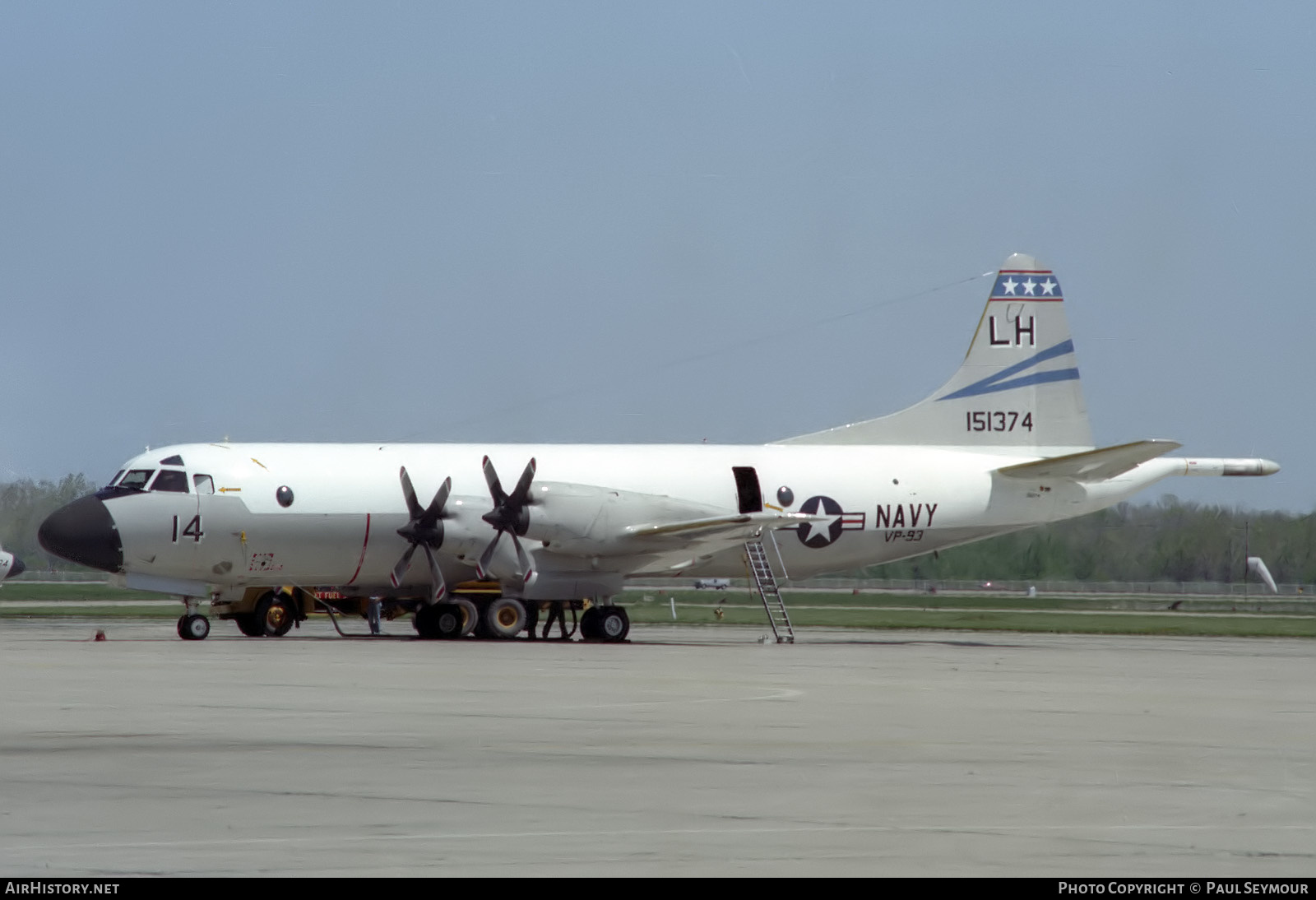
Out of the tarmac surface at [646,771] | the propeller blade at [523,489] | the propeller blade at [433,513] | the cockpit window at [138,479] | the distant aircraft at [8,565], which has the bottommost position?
the tarmac surface at [646,771]

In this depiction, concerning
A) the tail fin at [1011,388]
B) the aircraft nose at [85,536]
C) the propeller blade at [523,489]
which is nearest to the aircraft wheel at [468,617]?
the propeller blade at [523,489]

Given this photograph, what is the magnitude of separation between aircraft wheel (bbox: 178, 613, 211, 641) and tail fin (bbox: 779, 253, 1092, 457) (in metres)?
16.7

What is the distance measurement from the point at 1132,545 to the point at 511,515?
3241cm

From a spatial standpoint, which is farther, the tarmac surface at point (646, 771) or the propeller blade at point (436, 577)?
the propeller blade at point (436, 577)

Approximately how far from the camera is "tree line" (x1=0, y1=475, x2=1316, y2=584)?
57.6 meters

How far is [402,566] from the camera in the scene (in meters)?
35.9

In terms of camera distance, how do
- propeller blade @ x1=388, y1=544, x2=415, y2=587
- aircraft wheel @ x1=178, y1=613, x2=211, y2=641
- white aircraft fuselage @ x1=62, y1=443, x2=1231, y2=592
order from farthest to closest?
1. propeller blade @ x1=388, y1=544, x2=415, y2=587
2. white aircraft fuselage @ x1=62, y1=443, x2=1231, y2=592
3. aircraft wheel @ x1=178, y1=613, x2=211, y2=641

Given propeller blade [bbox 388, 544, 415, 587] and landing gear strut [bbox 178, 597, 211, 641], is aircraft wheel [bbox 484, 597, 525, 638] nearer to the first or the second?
propeller blade [bbox 388, 544, 415, 587]

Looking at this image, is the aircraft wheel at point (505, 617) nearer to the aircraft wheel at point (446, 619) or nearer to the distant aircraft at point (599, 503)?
the distant aircraft at point (599, 503)

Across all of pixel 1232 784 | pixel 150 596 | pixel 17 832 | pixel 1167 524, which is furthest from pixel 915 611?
pixel 17 832

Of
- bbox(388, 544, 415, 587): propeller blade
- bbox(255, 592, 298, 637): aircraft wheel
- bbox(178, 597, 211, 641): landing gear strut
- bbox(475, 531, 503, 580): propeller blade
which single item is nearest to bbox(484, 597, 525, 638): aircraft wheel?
bbox(475, 531, 503, 580): propeller blade

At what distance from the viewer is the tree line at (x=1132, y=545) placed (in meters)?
57.6

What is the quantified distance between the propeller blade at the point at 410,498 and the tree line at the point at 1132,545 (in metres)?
25.0

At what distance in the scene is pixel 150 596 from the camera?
248 feet
